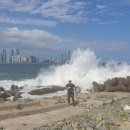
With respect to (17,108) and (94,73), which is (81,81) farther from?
(17,108)

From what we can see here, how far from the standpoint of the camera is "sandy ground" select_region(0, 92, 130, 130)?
18.9 meters

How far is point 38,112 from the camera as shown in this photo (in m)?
24.1

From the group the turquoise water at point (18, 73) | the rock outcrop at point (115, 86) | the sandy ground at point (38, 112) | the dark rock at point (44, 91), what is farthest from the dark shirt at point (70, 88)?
the turquoise water at point (18, 73)

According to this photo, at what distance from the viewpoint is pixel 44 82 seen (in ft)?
219

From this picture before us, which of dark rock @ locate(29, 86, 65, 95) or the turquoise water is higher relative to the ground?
the turquoise water

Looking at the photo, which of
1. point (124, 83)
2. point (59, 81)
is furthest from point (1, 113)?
point (59, 81)

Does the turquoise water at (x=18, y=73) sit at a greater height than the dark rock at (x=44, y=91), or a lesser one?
greater

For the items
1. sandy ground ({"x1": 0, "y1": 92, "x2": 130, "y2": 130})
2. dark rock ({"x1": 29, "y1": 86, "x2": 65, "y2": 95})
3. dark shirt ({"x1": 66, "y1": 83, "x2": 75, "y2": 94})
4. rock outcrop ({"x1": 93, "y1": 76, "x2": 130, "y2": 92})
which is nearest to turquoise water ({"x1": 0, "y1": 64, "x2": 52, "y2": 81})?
dark rock ({"x1": 29, "y1": 86, "x2": 65, "y2": 95})

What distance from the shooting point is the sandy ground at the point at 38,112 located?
18906 millimetres

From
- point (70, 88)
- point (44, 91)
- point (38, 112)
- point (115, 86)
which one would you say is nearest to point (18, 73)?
point (44, 91)

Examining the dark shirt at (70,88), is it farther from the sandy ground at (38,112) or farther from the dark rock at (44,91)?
the dark rock at (44,91)

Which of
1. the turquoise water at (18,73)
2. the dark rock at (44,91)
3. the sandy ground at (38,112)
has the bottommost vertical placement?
the sandy ground at (38,112)

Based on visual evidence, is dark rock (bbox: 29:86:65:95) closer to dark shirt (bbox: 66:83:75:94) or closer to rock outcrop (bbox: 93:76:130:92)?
rock outcrop (bbox: 93:76:130:92)

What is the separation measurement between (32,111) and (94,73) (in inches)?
1428
